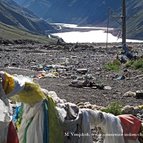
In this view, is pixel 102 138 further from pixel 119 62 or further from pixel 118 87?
pixel 119 62

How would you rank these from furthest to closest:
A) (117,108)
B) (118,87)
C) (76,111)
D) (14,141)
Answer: (118,87) < (117,108) < (76,111) < (14,141)

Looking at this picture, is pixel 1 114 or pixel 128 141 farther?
pixel 128 141

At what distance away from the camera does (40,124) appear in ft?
25.2

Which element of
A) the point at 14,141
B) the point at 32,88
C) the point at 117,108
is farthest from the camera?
the point at 117,108

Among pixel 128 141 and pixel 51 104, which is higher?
pixel 51 104

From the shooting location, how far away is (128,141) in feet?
27.8

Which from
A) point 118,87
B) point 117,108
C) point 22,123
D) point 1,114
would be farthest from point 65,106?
point 118,87

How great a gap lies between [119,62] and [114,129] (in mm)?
24229

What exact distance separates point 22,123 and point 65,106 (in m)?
0.72

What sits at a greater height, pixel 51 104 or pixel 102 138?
pixel 51 104

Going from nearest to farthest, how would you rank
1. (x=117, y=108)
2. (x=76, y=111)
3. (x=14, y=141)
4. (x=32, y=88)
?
(x=14, y=141) → (x=32, y=88) → (x=76, y=111) → (x=117, y=108)

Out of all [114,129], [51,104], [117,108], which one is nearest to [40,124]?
[51,104]

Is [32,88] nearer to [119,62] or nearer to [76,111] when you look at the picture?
[76,111]

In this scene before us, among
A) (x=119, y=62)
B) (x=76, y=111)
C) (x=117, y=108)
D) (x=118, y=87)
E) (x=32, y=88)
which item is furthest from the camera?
(x=119, y=62)
